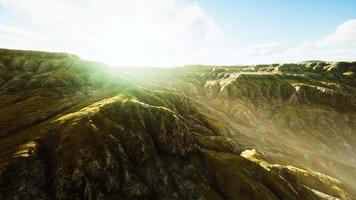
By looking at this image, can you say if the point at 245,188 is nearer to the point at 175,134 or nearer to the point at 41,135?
the point at 175,134

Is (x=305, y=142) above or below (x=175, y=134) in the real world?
below

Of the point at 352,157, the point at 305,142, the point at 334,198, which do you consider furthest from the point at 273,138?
the point at 334,198

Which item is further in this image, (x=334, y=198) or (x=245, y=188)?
(x=334, y=198)

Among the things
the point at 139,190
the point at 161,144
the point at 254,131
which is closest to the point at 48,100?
the point at 161,144

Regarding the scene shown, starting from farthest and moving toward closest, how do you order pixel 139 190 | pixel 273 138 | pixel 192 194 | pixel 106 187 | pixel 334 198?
pixel 273 138, pixel 334 198, pixel 192 194, pixel 139 190, pixel 106 187

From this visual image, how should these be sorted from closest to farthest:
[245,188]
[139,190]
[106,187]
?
[106,187] < [139,190] < [245,188]

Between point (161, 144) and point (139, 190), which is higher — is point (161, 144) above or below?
above

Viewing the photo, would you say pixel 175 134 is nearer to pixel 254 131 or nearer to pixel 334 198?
pixel 334 198

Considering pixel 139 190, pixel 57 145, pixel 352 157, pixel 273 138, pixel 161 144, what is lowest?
pixel 352 157

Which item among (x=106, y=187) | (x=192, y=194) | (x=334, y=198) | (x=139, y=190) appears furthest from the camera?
(x=334, y=198)
